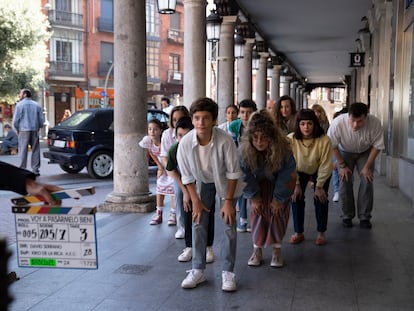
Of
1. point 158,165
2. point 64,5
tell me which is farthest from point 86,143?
point 64,5

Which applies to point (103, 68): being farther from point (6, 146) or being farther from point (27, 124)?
point (27, 124)

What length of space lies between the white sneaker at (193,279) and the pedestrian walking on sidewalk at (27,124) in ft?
27.3

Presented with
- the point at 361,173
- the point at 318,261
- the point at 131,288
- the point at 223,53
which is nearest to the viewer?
the point at 131,288

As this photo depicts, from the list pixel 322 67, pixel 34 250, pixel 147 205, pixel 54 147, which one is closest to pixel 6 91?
pixel 54 147

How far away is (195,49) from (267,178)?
601 centimetres

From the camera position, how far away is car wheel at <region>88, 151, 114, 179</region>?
1190 cm

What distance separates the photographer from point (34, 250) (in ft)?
8.82

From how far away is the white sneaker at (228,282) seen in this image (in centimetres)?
420

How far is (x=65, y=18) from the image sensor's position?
39156 millimetres

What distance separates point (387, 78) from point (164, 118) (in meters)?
5.57

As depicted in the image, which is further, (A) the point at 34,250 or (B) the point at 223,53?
(B) the point at 223,53

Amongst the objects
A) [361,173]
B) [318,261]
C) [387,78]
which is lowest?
[318,261]

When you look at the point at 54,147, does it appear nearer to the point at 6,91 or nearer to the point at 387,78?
the point at 387,78

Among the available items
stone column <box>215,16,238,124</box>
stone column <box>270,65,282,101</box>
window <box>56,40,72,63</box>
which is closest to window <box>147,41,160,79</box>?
window <box>56,40,72,63</box>
